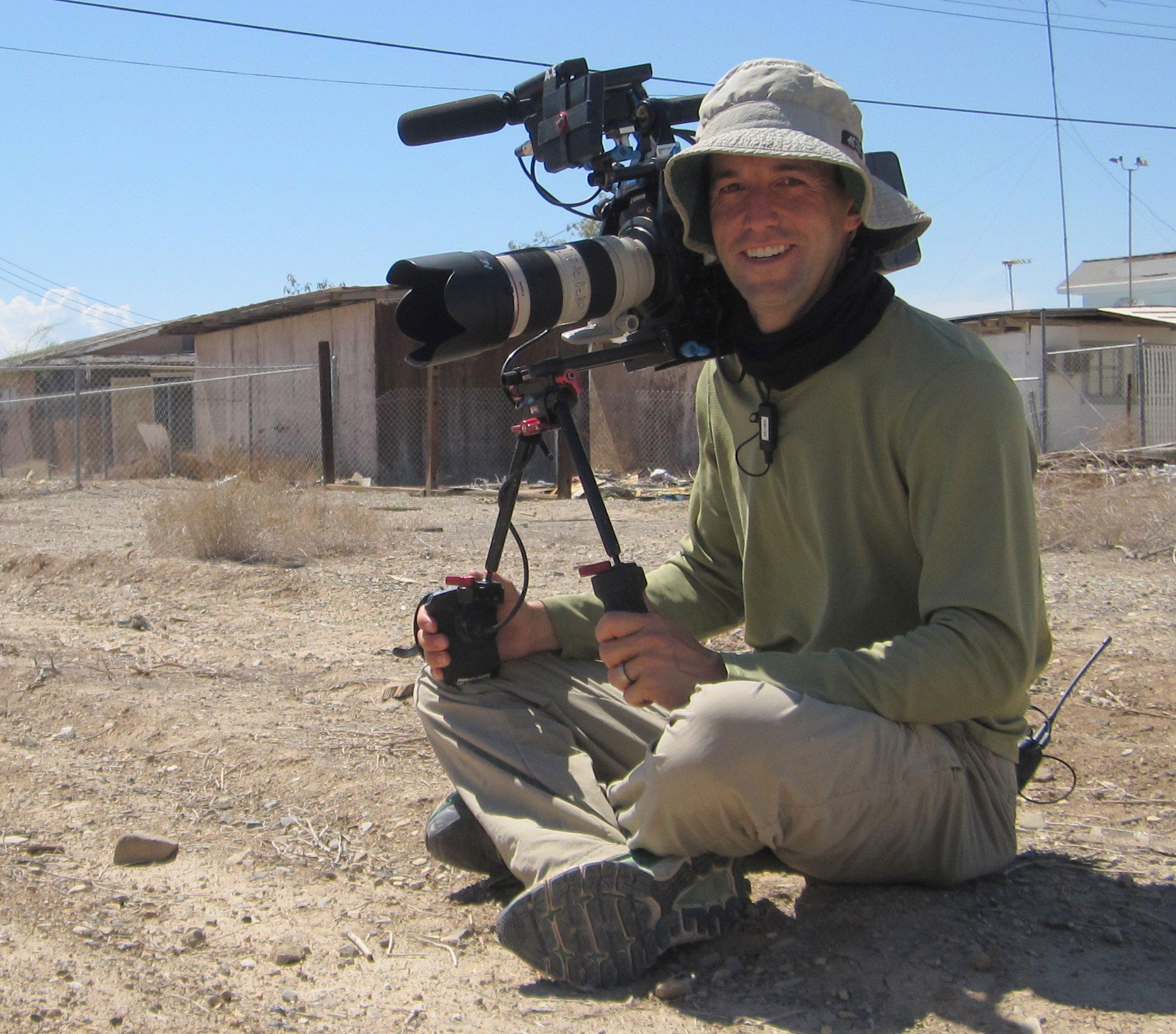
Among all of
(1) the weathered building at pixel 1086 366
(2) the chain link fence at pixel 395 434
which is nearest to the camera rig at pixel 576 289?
(2) the chain link fence at pixel 395 434

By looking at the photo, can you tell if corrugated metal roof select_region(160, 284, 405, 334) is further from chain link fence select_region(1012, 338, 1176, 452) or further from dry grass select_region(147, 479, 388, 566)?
chain link fence select_region(1012, 338, 1176, 452)

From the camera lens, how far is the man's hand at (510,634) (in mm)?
2135

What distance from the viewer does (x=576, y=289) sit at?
1938 millimetres

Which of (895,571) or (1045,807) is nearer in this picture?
(895,571)

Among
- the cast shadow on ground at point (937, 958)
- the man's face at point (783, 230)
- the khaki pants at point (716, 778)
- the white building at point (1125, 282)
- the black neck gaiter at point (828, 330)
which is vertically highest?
the white building at point (1125, 282)

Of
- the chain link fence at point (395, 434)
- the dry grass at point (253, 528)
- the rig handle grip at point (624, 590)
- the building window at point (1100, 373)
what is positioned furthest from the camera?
the building window at point (1100, 373)

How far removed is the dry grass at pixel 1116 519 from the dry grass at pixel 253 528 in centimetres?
386

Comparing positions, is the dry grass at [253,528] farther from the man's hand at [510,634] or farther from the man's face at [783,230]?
the man's face at [783,230]

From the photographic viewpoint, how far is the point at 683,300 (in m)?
2.13

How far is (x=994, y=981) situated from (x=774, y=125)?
1310mm

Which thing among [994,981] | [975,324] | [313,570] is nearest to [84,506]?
[313,570]

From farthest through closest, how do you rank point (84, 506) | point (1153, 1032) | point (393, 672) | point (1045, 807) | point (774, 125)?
point (84, 506) → point (393, 672) → point (1045, 807) → point (774, 125) → point (1153, 1032)

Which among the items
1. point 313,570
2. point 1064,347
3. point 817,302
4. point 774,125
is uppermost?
point 1064,347

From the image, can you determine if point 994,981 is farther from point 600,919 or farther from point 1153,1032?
point 600,919
